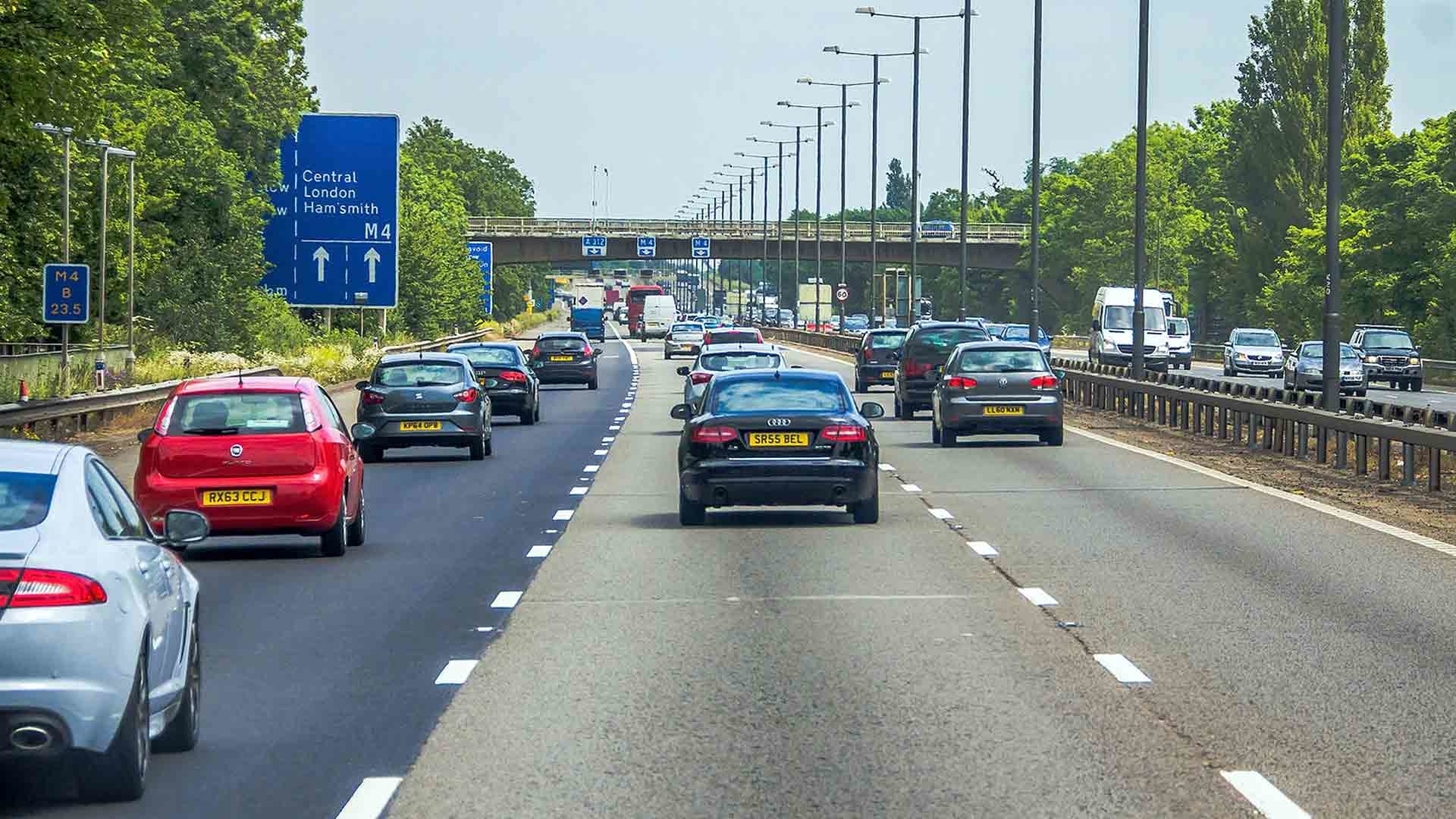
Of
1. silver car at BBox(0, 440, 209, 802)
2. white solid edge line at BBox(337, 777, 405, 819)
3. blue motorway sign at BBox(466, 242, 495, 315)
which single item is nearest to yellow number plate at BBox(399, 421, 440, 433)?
silver car at BBox(0, 440, 209, 802)

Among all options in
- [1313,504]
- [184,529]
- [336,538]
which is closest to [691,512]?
[336,538]

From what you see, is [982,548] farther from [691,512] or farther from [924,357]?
[924,357]

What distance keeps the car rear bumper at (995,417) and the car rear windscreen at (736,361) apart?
2.42 m

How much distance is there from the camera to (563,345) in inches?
2290

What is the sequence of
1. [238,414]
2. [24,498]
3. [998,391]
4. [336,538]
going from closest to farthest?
[24,498], [336,538], [238,414], [998,391]

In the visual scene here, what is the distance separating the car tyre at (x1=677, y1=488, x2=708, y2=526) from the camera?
19672 mm

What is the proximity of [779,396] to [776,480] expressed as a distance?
3.02ft

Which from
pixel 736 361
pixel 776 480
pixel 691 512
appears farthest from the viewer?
pixel 736 361

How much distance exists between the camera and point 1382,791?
26.5 feet

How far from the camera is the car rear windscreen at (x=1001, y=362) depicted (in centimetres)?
3159

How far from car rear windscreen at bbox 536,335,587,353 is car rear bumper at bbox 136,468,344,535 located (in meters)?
40.8

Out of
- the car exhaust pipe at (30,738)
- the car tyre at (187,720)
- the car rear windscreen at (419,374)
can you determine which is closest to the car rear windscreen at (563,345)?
the car rear windscreen at (419,374)

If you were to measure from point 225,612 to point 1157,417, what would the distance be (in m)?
29.5

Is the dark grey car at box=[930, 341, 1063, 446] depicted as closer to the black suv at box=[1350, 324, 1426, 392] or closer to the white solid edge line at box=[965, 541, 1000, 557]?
the white solid edge line at box=[965, 541, 1000, 557]
